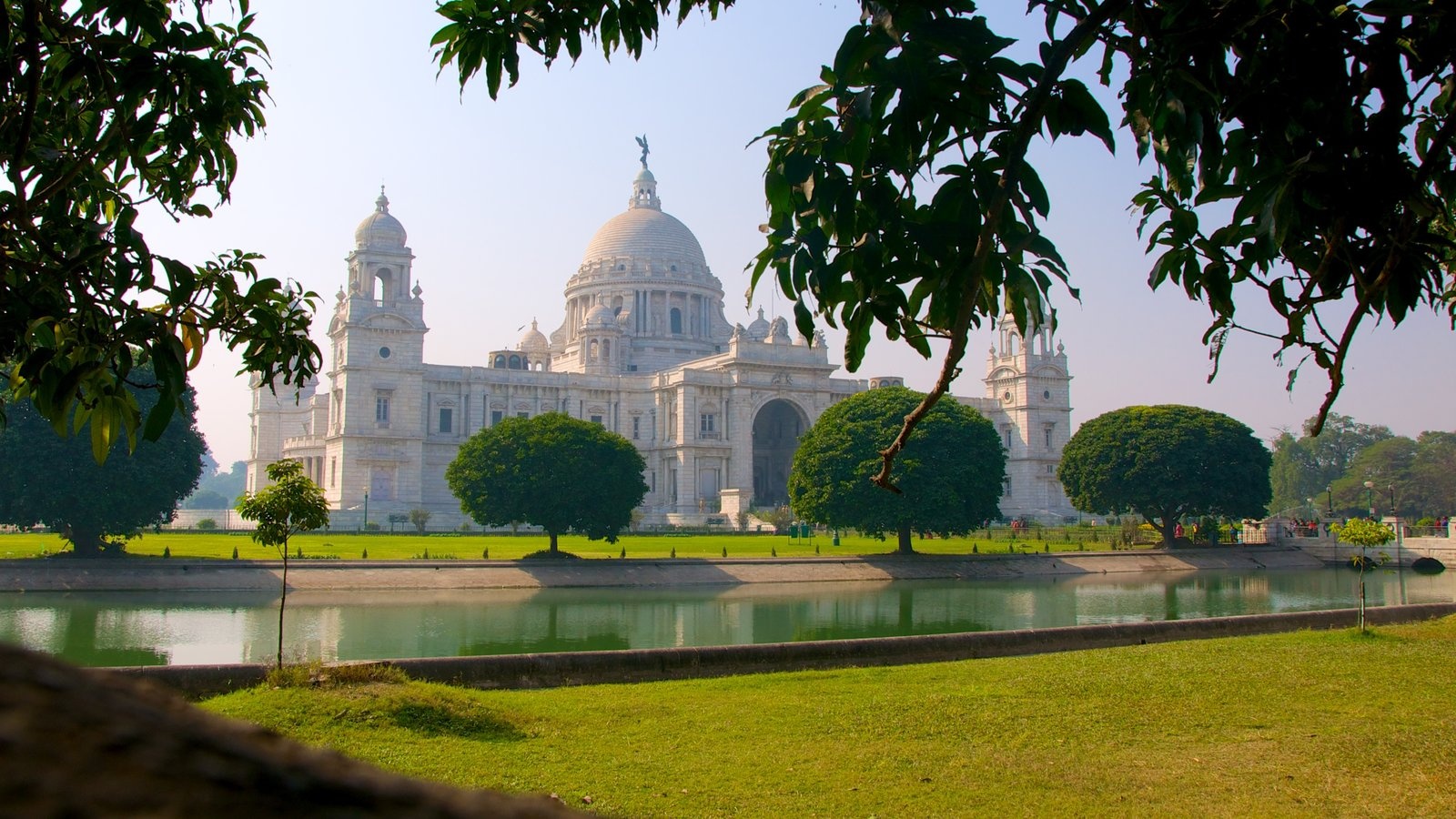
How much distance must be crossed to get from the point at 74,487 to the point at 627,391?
42.4m

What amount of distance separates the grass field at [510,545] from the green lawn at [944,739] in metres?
23.9

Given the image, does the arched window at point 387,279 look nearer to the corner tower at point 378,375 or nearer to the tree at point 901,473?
the corner tower at point 378,375

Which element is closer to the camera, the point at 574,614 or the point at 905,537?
the point at 574,614

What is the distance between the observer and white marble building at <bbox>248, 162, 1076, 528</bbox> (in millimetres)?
63000

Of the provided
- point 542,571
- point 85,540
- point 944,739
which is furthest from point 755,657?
point 85,540

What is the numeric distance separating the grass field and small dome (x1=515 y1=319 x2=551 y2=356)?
3404 centimetres

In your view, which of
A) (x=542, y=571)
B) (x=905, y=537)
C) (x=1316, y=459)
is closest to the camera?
(x=542, y=571)

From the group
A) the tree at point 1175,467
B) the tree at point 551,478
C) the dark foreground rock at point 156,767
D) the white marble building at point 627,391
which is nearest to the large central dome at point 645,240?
the white marble building at point 627,391

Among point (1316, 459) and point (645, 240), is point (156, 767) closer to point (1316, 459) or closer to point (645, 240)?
point (645, 240)

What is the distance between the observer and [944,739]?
27.4ft

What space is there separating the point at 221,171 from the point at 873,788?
485 centimetres

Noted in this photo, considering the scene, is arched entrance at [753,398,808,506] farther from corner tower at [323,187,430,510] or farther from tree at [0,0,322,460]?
tree at [0,0,322,460]

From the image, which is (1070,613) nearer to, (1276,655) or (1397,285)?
(1276,655)

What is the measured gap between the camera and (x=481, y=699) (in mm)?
9906
